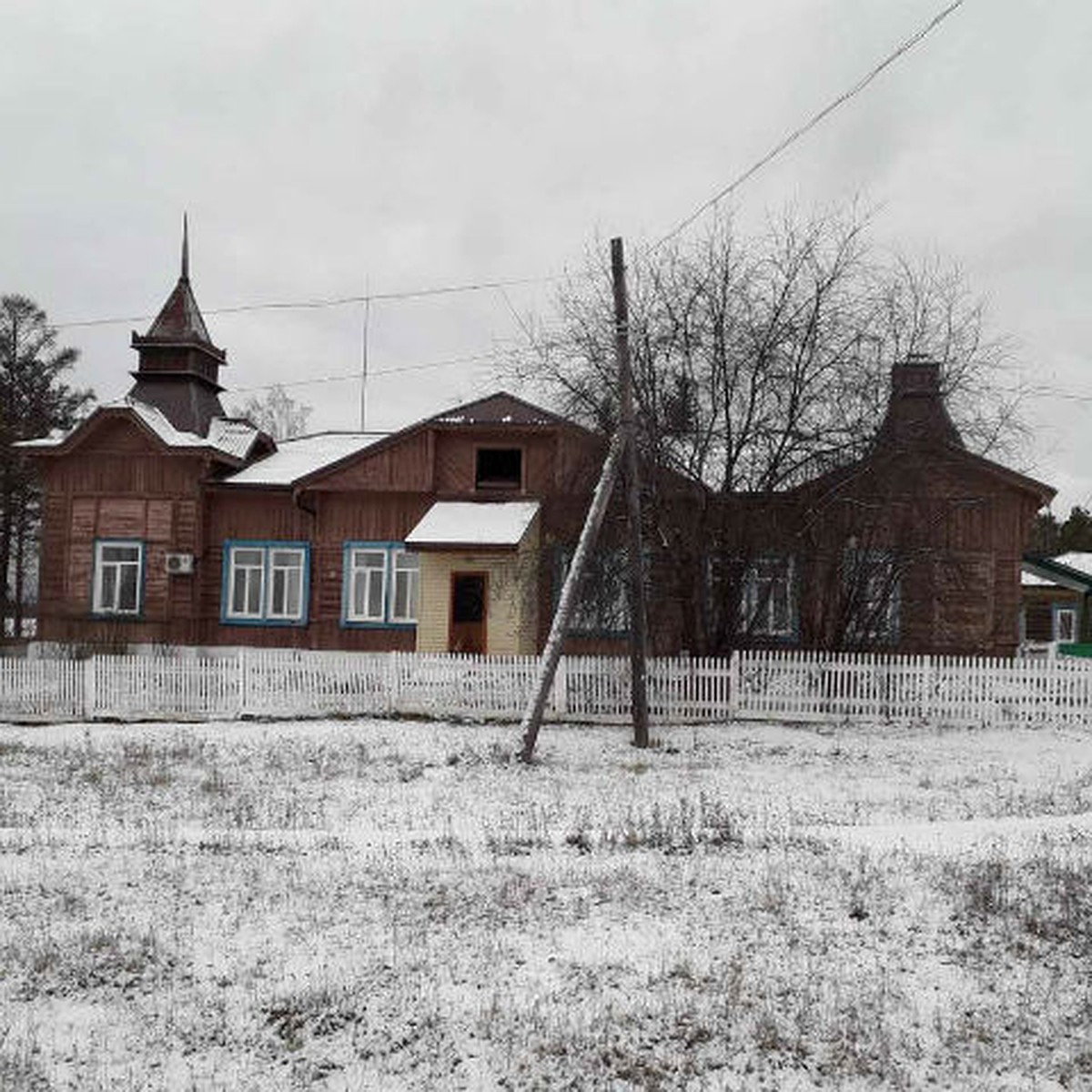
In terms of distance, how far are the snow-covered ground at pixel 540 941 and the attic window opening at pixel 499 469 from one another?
39.9ft

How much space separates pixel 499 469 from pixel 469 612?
3471 mm

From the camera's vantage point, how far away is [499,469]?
939 inches

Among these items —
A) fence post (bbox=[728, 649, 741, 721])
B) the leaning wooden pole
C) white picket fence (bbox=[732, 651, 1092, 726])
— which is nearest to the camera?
the leaning wooden pole

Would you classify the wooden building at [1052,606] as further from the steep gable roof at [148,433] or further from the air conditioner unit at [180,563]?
the air conditioner unit at [180,563]

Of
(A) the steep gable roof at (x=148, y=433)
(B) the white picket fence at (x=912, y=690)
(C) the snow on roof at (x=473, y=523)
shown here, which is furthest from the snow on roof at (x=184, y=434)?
(B) the white picket fence at (x=912, y=690)

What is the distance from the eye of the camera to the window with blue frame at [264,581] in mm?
23812

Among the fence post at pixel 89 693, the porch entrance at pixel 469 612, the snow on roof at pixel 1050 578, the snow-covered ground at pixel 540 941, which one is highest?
the snow on roof at pixel 1050 578

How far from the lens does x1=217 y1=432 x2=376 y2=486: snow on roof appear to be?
78.6ft

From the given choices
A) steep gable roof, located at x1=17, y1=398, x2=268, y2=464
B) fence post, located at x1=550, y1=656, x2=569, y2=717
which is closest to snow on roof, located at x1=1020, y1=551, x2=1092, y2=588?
fence post, located at x1=550, y1=656, x2=569, y2=717

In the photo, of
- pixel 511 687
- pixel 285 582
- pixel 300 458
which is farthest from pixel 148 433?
pixel 511 687

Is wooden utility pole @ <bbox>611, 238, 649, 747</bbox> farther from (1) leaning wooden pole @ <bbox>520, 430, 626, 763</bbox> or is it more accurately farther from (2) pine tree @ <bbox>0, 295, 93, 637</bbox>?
(2) pine tree @ <bbox>0, 295, 93, 637</bbox>

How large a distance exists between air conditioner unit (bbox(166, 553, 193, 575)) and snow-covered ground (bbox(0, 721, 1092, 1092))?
41.0 feet

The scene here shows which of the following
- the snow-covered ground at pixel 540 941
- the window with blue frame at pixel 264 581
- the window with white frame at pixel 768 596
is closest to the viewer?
the snow-covered ground at pixel 540 941

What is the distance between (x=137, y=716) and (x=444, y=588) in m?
6.69
